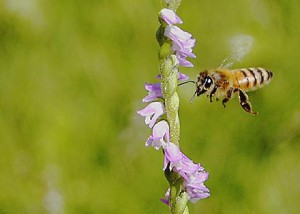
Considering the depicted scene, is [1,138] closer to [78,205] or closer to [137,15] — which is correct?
[78,205]

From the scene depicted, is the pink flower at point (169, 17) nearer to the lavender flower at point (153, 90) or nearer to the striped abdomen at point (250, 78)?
the lavender flower at point (153, 90)

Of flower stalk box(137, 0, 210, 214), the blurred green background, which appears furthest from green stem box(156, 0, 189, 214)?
the blurred green background

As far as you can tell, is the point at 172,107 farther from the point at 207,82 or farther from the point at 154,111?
the point at 207,82

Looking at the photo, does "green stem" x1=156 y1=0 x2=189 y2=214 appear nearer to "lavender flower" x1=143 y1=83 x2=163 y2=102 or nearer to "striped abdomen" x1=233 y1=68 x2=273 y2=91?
"lavender flower" x1=143 y1=83 x2=163 y2=102

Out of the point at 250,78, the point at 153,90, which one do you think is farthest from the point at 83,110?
the point at 153,90

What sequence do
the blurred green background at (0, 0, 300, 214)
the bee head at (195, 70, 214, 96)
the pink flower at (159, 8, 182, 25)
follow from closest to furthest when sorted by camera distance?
1. the pink flower at (159, 8, 182, 25)
2. the bee head at (195, 70, 214, 96)
3. the blurred green background at (0, 0, 300, 214)

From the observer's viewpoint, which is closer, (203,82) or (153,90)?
(153,90)

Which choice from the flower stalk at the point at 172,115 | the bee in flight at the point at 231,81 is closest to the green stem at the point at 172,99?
the flower stalk at the point at 172,115
